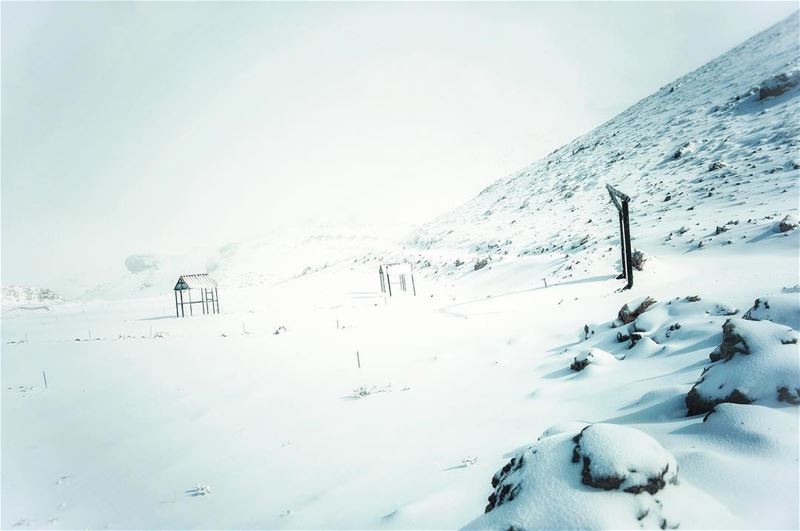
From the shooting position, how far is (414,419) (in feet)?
27.2

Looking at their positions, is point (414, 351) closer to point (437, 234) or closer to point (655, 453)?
point (655, 453)

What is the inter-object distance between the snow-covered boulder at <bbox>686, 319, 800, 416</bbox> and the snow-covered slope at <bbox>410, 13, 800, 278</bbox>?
16150mm

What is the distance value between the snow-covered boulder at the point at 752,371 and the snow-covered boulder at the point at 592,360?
3.42 meters

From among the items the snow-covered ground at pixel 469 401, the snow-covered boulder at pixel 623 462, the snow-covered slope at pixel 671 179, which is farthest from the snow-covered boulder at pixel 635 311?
the snow-covered slope at pixel 671 179

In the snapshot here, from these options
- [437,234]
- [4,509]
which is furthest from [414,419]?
[437,234]

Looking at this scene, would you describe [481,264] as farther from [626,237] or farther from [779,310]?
[779,310]

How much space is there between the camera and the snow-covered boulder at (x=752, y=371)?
4.27 metres

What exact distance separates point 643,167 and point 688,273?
2938cm

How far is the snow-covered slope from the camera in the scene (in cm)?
2247

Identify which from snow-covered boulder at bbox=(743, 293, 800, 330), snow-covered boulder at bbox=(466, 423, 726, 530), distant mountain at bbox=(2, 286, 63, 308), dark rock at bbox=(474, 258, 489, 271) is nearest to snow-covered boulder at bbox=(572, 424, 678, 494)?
snow-covered boulder at bbox=(466, 423, 726, 530)

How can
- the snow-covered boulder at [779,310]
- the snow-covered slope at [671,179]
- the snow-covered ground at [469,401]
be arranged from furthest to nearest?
the snow-covered slope at [671,179]
the snow-covered boulder at [779,310]
the snow-covered ground at [469,401]

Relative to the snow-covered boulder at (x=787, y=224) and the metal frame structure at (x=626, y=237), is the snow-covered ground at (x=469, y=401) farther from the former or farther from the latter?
the metal frame structure at (x=626, y=237)

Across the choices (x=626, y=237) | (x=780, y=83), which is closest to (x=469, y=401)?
(x=626, y=237)

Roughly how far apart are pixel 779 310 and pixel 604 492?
4.90m
